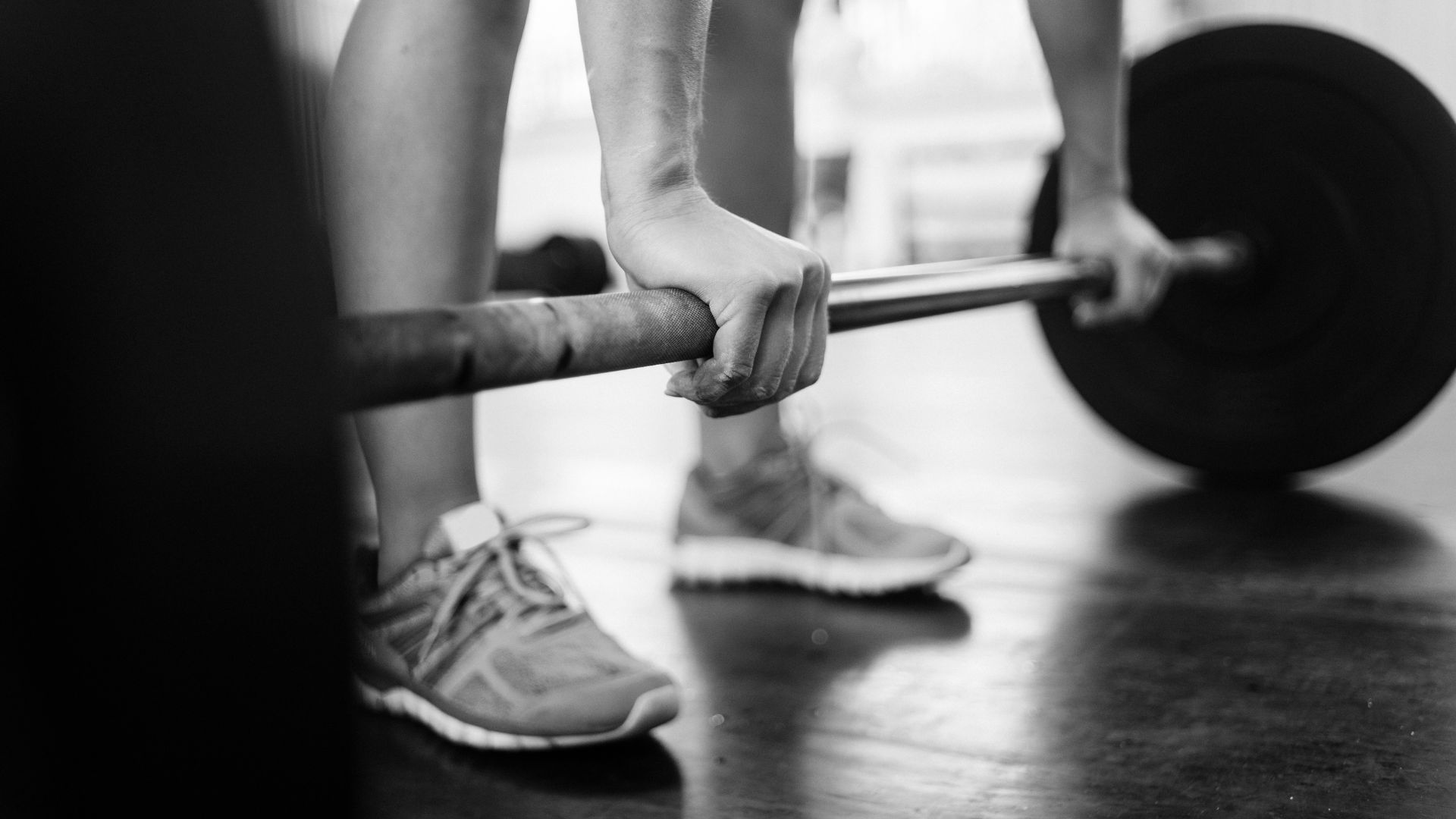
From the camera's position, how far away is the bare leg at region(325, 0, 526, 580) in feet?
2.64

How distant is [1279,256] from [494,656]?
106 cm

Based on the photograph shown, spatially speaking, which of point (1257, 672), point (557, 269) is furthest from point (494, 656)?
point (557, 269)

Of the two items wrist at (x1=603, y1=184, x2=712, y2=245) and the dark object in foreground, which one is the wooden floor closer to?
wrist at (x1=603, y1=184, x2=712, y2=245)

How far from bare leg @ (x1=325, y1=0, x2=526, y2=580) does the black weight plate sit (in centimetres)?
88

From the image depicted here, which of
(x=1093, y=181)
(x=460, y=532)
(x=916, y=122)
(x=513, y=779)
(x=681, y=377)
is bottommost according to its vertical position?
(x=513, y=779)

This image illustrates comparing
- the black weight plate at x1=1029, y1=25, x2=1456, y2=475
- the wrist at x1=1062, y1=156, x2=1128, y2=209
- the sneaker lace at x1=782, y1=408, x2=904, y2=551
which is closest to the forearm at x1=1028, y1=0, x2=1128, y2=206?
the wrist at x1=1062, y1=156, x2=1128, y2=209

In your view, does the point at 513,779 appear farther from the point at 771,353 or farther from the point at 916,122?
the point at 916,122

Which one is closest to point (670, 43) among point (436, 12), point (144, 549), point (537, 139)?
point (436, 12)

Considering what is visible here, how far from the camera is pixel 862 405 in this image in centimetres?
226

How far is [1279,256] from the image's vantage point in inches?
56.5

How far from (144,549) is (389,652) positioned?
20.7 inches

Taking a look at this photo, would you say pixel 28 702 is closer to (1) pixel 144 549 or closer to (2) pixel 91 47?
(1) pixel 144 549

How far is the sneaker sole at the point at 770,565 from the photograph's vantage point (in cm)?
112

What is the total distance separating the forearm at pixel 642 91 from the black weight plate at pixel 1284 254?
98 centimetres
